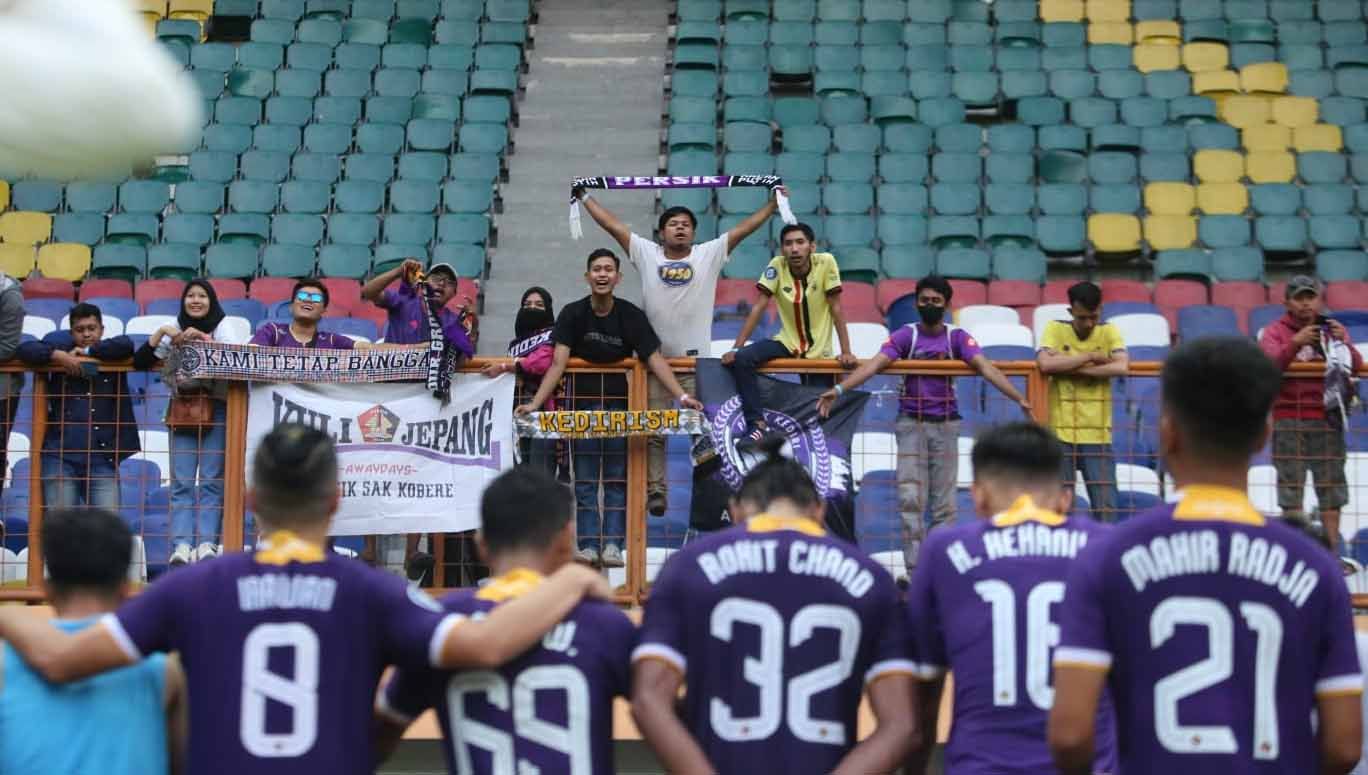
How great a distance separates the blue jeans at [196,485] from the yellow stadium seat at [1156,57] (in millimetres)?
13021

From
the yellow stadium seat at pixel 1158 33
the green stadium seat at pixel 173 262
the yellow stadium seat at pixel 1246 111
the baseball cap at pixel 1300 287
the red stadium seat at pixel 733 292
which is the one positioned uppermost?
the yellow stadium seat at pixel 1158 33

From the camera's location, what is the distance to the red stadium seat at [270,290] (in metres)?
13.7

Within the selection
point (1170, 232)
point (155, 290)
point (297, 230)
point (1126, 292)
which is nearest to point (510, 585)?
point (155, 290)

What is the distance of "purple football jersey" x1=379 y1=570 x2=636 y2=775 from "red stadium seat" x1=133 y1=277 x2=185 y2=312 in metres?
10.7

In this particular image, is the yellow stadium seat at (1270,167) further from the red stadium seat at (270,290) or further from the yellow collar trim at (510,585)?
the yellow collar trim at (510,585)

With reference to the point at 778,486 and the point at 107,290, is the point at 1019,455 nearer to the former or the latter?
the point at 778,486

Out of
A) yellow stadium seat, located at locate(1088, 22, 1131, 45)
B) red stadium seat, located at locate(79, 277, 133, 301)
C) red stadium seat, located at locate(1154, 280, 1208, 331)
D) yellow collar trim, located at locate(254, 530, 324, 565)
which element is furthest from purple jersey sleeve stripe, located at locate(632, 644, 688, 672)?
yellow stadium seat, located at locate(1088, 22, 1131, 45)

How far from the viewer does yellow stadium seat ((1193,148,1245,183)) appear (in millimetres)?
15867

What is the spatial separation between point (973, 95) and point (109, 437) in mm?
11566

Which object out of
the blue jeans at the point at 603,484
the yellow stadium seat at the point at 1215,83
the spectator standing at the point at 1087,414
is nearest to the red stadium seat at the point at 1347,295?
the yellow stadium seat at the point at 1215,83

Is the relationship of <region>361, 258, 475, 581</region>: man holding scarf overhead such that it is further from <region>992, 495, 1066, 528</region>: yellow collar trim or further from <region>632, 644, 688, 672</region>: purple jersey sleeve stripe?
<region>992, 495, 1066, 528</region>: yellow collar trim

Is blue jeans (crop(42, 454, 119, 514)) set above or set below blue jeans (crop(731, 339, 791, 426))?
below

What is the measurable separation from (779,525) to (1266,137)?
13.9 metres

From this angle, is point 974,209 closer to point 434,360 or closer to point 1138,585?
point 434,360
